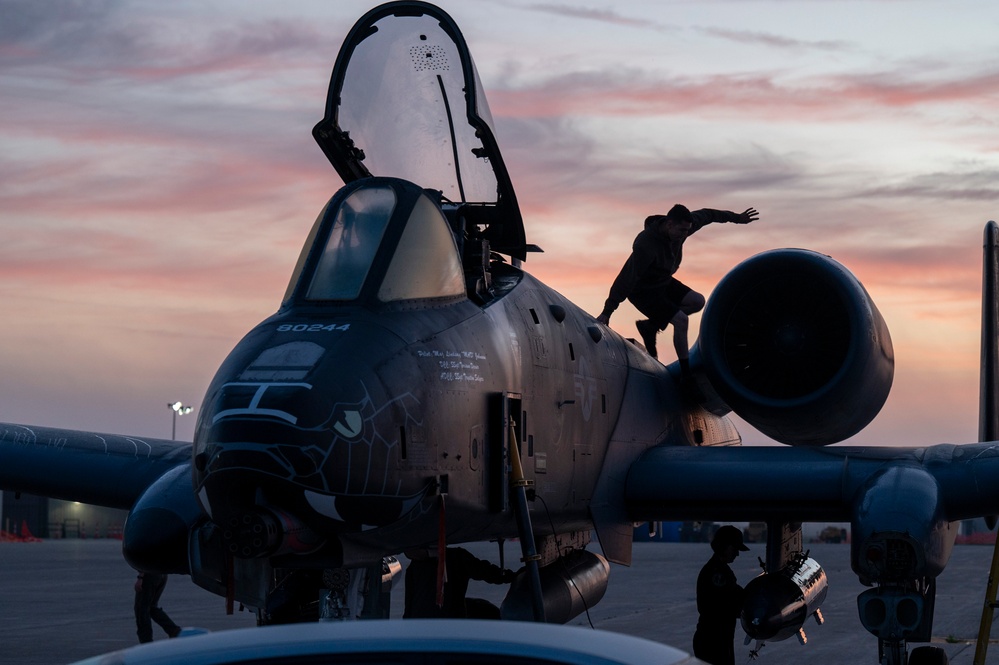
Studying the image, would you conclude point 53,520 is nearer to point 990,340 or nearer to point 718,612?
point 990,340

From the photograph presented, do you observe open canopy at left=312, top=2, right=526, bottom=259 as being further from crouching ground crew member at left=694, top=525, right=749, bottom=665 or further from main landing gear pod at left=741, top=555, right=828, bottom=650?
main landing gear pod at left=741, top=555, right=828, bottom=650

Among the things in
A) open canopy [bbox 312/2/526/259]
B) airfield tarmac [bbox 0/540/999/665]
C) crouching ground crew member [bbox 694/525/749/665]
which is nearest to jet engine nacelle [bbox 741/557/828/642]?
crouching ground crew member [bbox 694/525/749/665]

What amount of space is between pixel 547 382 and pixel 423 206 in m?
1.82

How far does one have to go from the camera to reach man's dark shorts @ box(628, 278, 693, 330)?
45.0 feet

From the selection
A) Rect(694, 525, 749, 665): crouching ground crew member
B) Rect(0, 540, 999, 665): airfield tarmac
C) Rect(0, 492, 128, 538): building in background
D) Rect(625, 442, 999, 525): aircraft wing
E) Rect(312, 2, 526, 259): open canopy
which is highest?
Rect(312, 2, 526, 259): open canopy

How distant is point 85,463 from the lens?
11.1 metres

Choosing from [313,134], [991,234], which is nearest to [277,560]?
[313,134]

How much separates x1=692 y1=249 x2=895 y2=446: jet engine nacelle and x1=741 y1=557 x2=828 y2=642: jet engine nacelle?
4.37ft

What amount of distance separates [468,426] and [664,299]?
5925 mm

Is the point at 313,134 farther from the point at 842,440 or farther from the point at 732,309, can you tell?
the point at 842,440

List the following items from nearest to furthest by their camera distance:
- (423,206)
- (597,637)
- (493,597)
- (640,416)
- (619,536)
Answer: (597,637)
(423,206)
(619,536)
(640,416)
(493,597)

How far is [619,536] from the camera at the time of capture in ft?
36.5

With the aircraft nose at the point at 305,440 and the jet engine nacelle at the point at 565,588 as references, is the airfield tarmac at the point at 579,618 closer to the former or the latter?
the jet engine nacelle at the point at 565,588

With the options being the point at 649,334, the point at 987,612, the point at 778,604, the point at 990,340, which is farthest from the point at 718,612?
the point at 990,340
